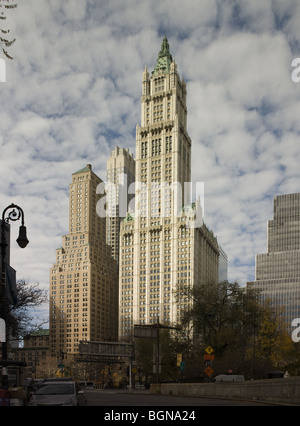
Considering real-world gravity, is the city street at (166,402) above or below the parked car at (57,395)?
below

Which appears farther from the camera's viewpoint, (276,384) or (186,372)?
(186,372)

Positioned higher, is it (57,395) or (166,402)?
(57,395)

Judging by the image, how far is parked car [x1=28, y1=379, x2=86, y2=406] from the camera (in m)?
21.7

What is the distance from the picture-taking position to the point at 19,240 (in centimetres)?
2519

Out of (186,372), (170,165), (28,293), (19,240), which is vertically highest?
(170,165)

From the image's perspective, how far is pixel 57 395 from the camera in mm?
22438

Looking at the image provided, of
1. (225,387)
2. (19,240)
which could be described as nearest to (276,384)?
(225,387)

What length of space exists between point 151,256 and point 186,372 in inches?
5338

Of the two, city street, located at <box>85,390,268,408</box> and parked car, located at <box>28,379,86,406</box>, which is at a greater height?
parked car, located at <box>28,379,86,406</box>

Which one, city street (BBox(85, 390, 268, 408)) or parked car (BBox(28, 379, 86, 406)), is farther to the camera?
city street (BBox(85, 390, 268, 408))

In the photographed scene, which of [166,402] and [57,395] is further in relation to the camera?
[166,402]

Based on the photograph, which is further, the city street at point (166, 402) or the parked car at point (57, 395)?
the city street at point (166, 402)

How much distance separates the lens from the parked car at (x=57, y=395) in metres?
21.7

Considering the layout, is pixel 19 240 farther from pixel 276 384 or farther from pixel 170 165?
pixel 170 165
